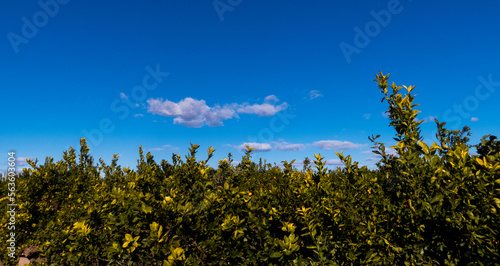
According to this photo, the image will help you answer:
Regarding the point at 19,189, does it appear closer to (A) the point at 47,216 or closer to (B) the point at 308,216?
(A) the point at 47,216

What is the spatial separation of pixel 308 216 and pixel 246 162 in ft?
5.75

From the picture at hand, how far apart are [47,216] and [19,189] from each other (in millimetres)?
1132

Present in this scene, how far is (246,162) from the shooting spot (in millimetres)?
4762

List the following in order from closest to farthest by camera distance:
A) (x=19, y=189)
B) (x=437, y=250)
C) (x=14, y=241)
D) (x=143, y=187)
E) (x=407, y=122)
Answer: (x=437, y=250) → (x=407, y=122) → (x=143, y=187) → (x=14, y=241) → (x=19, y=189)

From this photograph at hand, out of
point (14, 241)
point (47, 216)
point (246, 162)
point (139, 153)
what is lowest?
point (14, 241)

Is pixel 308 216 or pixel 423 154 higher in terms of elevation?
pixel 423 154

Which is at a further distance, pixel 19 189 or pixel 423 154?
pixel 19 189

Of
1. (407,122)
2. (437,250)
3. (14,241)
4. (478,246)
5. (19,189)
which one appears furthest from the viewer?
(19,189)

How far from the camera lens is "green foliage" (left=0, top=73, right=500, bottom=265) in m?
2.42

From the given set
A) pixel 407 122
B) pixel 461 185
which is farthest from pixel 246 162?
pixel 461 185

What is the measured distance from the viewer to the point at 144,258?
312cm

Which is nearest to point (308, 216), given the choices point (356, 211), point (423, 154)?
point (356, 211)

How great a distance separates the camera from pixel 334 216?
126 inches

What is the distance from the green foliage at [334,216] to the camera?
2420 mm
